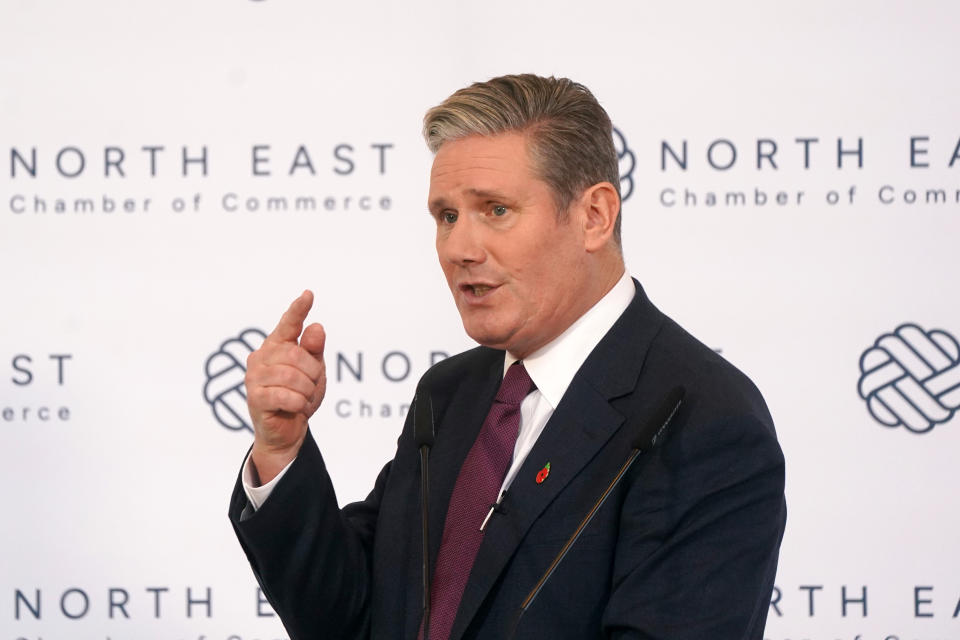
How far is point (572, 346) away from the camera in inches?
69.4

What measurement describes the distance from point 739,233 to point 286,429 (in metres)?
1.66

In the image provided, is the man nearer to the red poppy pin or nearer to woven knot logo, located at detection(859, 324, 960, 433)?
the red poppy pin

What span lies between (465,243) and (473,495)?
384 mm

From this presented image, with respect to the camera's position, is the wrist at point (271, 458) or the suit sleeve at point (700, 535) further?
the wrist at point (271, 458)

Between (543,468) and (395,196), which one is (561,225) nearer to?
(543,468)

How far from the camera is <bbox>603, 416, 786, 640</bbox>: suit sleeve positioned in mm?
1436

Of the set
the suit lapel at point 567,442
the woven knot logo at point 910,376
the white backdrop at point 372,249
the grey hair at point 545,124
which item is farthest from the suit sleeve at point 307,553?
the woven knot logo at point 910,376

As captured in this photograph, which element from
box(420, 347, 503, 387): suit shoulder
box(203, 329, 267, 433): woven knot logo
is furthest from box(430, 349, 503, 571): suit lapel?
box(203, 329, 267, 433): woven knot logo

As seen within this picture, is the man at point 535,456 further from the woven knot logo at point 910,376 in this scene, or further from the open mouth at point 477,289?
the woven knot logo at point 910,376

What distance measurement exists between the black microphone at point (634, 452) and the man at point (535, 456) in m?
0.02

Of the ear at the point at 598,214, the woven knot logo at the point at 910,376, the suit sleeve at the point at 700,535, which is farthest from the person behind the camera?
the woven knot logo at the point at 910,376

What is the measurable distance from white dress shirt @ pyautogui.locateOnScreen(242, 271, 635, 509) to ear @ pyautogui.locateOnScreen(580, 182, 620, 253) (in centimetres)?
8

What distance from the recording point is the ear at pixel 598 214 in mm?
1780

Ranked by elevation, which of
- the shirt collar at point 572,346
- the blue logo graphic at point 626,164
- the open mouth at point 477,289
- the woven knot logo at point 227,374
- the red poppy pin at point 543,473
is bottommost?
the red poppy pin at point 543,473
